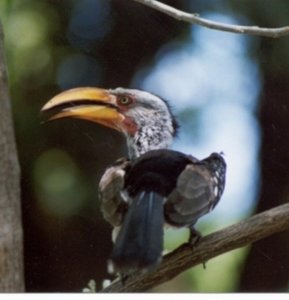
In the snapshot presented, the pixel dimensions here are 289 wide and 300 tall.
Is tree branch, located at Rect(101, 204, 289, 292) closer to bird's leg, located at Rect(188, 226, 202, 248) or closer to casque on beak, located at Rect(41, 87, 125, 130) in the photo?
bird's leg, located at Rect(188, 226, 202, 248)

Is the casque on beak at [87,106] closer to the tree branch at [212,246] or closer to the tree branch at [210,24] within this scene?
the tree branch at [210,24]

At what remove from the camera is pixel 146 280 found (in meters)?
1.80

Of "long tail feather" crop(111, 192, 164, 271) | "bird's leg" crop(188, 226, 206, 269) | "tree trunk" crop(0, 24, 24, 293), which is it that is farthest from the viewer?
"tree trunk" crop(0, 24, 24, 293)

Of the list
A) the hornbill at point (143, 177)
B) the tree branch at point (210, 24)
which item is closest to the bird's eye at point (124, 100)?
the hornbill at point (143, 177)

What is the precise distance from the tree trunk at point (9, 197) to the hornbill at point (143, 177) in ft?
0.33

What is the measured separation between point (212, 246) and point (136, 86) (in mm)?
427

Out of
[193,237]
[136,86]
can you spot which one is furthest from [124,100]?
[193,237]

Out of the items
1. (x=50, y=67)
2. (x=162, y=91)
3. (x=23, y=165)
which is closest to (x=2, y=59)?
(x=50, y=67)

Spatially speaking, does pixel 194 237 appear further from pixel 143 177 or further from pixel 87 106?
pixel 87 106

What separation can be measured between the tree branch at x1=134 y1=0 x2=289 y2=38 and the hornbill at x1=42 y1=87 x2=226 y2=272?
190 mm

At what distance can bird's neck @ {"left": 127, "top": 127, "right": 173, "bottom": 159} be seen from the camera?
1.95 metres

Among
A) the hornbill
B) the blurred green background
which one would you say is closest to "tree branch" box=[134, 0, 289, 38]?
the blurred green background

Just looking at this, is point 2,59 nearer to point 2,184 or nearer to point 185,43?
point 2,184

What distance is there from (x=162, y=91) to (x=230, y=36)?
203mm
